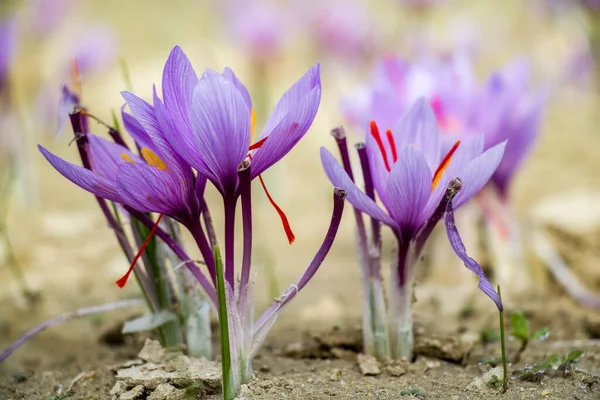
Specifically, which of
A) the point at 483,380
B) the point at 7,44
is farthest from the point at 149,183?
the point at 7,44

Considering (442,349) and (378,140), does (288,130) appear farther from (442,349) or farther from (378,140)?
(442,349)

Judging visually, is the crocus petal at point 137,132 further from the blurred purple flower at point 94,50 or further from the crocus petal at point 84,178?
the blurred purple flower at point 94,50

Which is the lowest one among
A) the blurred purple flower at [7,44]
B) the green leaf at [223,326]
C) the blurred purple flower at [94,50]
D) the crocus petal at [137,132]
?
the green leaf at [223,326]

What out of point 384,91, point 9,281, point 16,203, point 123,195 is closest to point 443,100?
point 384,91

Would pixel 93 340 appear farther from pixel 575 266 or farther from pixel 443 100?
pixel 575 266

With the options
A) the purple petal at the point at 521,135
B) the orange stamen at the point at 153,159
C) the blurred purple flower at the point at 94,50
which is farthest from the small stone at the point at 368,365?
the blurred purple flower at the point at 94,50
